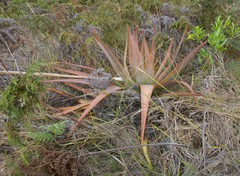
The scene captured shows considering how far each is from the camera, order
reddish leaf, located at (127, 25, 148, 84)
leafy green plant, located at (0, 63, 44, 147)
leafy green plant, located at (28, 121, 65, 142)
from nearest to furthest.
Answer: leafy green plant, located at (0, 63, 44, 147)
leafy green plant, located at (28, 121, 65, 142)
reddish leaf, located at (127, 25, 148, 84)

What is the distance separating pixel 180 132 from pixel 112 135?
2.01 feet

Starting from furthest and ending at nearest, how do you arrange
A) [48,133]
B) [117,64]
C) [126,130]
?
[117,64] → [126,130] → [48,133]

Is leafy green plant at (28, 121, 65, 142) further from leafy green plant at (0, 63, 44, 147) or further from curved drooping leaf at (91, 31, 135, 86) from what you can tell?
curved drooping leaf at (91, 31, 135, 86)

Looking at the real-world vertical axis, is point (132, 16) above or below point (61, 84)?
above

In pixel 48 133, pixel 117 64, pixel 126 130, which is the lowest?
pixel 126 130

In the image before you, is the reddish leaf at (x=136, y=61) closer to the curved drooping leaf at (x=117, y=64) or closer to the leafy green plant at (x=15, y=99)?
the curved drooping leaf at (x=117, y=64)

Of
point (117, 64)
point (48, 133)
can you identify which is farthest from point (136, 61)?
point (48, 133)

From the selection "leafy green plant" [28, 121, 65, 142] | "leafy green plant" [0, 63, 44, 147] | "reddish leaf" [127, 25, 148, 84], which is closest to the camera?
"leafy green plant" [0, 63, 44, 147]

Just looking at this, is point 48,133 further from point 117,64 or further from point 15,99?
point 117,64

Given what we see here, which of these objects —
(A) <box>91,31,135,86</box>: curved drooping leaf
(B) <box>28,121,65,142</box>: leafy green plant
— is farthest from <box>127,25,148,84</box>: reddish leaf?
(B) <box>28,121,65,142</box>: leafy green plant

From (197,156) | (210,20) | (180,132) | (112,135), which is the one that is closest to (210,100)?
(180,132)

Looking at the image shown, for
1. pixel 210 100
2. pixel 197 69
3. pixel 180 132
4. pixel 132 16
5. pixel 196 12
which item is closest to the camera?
pixel 180 132

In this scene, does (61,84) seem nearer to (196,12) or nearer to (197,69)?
(197,69)

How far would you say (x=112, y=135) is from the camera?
1.58 m
